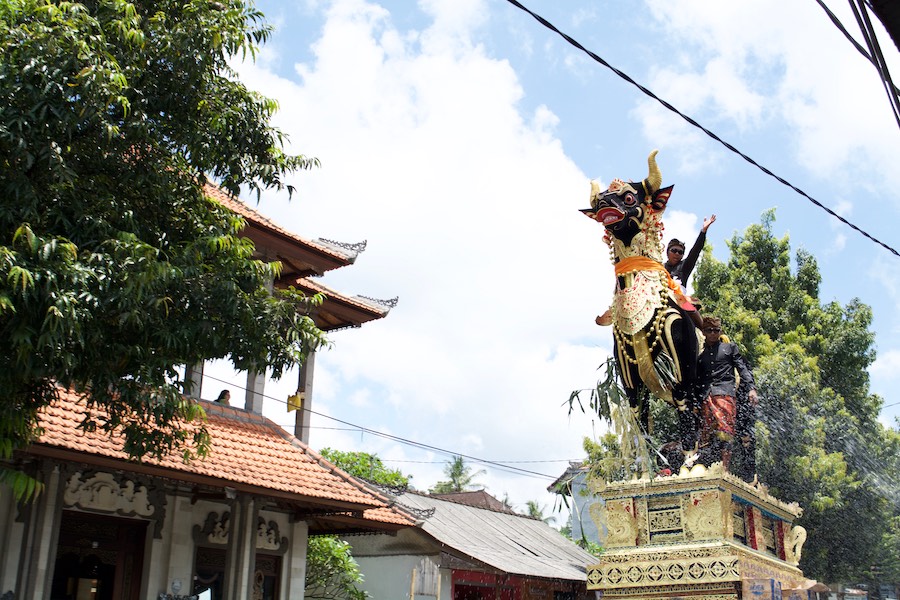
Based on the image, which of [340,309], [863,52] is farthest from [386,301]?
[863,52]

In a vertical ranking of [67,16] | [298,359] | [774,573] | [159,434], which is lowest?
[774,573]

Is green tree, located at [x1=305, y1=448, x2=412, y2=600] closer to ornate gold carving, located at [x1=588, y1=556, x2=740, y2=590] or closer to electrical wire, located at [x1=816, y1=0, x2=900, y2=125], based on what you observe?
ornate gold carving, located at [x1=588, y1=556, x2=740, y2=590]

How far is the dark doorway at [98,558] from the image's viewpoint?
1015 centimetres

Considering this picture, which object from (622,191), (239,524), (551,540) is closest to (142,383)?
(622,191)

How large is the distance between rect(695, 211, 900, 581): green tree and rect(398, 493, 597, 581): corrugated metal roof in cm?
616

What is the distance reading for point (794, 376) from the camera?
50.7ft

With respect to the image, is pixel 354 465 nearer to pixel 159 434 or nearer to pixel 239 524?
pixel 239 524

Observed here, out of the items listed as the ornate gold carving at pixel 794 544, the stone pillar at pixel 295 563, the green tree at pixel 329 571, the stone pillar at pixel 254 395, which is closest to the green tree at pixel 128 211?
the ornate gold carving at pixel 794 544

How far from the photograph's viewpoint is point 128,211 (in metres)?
6.54

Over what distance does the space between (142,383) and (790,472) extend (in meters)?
12.3

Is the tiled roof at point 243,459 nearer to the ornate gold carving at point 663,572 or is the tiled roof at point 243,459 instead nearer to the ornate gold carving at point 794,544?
the ornate gold carving at point 663,572

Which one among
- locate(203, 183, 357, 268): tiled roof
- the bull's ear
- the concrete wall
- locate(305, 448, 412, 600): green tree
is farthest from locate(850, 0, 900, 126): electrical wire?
the concrete wall

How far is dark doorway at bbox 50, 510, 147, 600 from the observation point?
33.3ft

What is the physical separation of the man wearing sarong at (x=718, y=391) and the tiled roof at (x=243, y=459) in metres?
5.16
